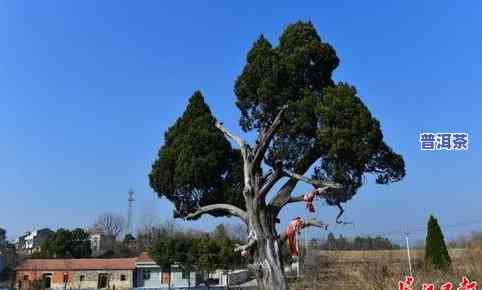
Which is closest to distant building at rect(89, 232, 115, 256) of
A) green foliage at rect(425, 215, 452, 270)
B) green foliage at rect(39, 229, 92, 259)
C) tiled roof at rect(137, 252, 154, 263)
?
green foliage at rect(39, 229, 92, 259)

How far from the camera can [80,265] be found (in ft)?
143

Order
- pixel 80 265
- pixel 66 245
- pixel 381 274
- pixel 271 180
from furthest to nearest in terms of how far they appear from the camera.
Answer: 1. pixel 66 245
2. pixel 80 265
3. pixel 381 274
4. pixel 271 180

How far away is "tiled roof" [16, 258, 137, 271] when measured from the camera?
43438 mm

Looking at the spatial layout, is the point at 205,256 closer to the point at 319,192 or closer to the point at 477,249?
the point at 477,249

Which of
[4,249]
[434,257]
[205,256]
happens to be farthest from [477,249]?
[4,249]

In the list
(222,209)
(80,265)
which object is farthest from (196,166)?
(80,265)

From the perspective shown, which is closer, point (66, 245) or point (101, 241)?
point (66, 245)

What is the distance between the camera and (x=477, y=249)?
48.1ft

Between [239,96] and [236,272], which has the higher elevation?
[239,96]

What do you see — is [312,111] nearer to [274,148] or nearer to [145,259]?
[274,148]

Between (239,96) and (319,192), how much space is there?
10.6ft

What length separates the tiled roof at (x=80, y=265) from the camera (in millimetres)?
43438

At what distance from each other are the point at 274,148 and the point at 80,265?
3549 centimetres

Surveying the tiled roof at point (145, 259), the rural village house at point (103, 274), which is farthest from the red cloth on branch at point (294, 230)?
the tiled roof at point (145, 259)
